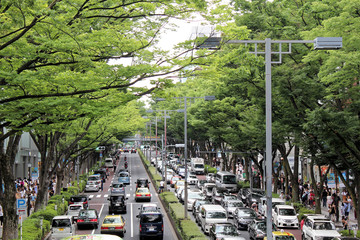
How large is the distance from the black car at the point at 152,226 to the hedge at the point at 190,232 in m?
1.31

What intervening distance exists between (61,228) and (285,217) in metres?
14.7

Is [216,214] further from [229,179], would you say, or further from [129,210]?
[229,179]

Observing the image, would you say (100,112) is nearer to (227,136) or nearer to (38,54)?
(38,54)

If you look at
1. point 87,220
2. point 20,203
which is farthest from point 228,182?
point 20,203

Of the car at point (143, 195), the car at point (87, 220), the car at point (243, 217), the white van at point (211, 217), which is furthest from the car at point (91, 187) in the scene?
the car at point (243, 217)

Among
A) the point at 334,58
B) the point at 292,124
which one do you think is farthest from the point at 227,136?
the point at 334,58

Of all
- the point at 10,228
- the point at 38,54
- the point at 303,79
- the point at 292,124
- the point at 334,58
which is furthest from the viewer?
the point at 292,124

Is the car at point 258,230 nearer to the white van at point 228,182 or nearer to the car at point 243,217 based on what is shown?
the car at point 243,217

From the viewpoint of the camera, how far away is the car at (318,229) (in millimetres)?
25089

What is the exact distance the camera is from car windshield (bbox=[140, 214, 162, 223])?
2753cm

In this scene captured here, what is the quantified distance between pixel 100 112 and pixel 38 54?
3423 mm

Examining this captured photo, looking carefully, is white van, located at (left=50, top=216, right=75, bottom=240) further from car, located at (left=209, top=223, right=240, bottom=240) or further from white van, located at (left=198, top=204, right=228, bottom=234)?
white van, located at (left=198, top=204, right=228, bottom=234)

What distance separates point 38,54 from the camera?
42.7 ft

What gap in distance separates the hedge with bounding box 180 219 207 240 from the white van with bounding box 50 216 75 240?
6.35 m
